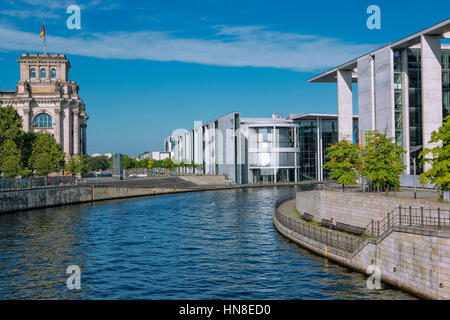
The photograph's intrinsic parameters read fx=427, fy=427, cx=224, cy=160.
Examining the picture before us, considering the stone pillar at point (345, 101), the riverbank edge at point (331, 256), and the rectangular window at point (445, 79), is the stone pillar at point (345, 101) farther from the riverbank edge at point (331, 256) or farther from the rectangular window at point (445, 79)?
the riverbank edge at point (331, 256)

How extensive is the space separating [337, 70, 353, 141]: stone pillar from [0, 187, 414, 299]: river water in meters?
23.5

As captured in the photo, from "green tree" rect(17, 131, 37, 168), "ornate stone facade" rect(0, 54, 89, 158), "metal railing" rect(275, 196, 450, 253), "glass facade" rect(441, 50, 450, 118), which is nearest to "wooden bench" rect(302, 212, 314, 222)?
"metal railing" rect(275, 196, 450, 253)

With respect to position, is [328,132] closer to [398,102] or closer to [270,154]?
[270,154]

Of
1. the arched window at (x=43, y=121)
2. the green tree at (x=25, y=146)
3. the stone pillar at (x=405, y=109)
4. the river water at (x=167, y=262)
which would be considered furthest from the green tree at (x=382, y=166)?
the arched window at (x=43, y=121)

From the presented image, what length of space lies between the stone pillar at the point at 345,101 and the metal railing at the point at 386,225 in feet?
105

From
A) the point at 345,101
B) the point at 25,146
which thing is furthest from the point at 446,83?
the point at 25,146

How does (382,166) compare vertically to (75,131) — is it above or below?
below

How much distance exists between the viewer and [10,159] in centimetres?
8062

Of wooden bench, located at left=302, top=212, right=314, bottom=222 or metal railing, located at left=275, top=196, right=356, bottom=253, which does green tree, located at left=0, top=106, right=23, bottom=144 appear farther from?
wooden bench, located at left=302, top=212, right=314, bottom=222

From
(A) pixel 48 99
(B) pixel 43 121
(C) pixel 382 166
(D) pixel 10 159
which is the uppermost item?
(A) pixel 48 99

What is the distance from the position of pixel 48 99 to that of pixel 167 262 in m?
103
